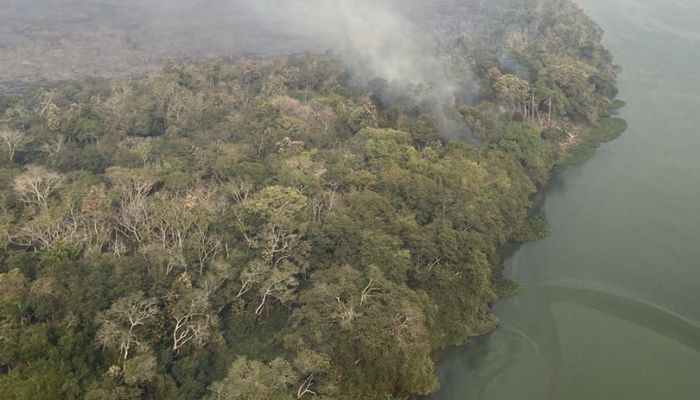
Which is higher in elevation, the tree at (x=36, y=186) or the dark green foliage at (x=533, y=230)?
the tree at (x=36, y=186)

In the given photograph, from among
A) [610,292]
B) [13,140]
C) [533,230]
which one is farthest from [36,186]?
[610,292]

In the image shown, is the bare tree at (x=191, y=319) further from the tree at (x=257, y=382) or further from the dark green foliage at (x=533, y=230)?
the dark green foliage at (x=533, y=230)

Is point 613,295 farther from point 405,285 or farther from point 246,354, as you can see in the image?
point 246,354

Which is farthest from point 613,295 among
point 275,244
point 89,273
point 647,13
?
point 647,13

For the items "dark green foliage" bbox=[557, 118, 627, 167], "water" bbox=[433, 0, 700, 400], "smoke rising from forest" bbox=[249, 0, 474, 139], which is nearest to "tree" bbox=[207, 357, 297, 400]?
"water" bbox=[433, 0, 700, 400]

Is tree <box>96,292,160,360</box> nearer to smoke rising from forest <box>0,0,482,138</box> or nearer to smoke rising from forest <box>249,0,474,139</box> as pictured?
smoke rising from forest <box>249,0,474,139</box>

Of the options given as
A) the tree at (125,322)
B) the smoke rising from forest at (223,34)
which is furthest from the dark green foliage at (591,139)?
the tree at (125,322)

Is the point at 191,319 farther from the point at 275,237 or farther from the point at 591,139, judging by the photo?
the point at 591,139
